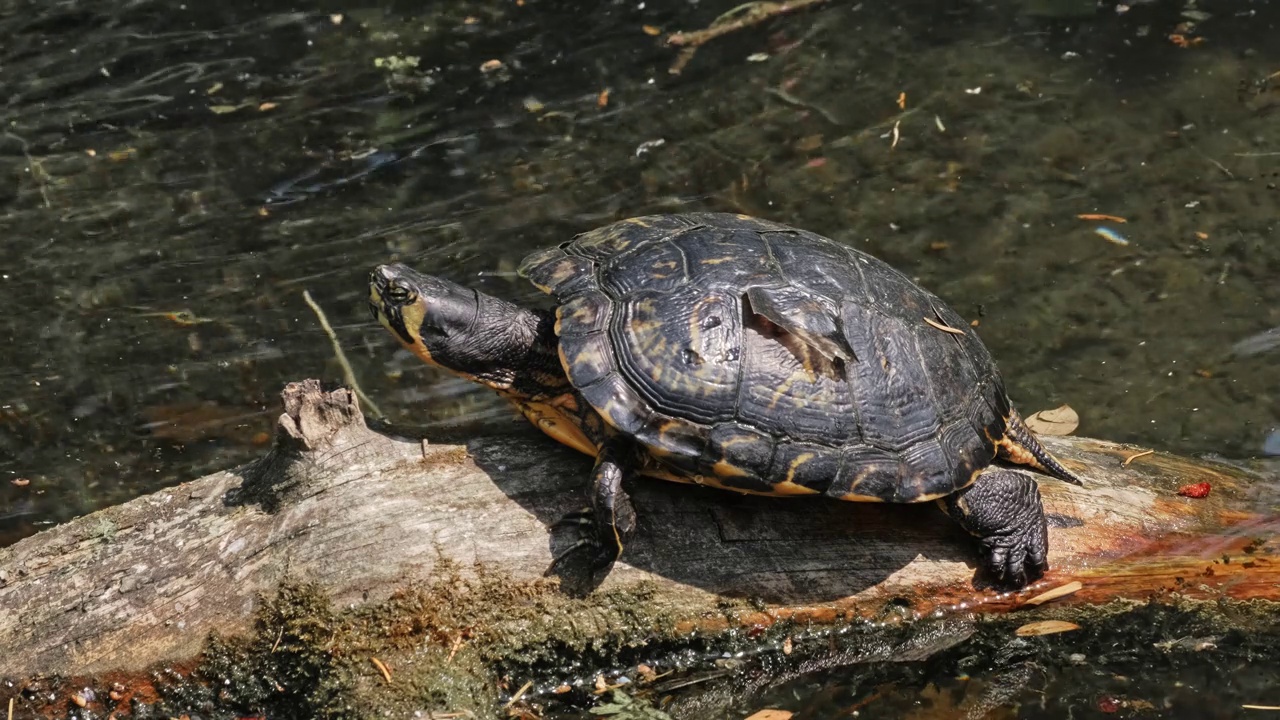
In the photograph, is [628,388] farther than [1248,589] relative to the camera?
No

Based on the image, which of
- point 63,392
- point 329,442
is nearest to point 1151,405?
point 329,442

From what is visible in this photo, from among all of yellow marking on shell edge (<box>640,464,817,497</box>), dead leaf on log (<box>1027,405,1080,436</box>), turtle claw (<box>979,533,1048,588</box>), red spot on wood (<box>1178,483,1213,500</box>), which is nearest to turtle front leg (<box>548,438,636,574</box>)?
yellow marking on shell edge (<box>640,464,817,497</box>)

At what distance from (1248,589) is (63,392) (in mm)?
6392

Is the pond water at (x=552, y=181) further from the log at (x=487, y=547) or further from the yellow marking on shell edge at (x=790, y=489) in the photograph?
the yellow marking on shell edge at (x=790, y=489)

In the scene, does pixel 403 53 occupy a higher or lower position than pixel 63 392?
higher

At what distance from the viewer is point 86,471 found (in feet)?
20.6

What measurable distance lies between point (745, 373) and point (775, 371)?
0.12m

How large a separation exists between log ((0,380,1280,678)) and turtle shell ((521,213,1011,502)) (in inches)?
16.4

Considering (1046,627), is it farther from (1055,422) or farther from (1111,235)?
(1111,235)

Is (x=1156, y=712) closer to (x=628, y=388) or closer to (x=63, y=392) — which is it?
(x=628, y=388)

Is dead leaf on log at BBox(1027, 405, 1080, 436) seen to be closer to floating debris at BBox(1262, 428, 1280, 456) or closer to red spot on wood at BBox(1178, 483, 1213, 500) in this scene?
floating debris at BBox(1262, 428, 1280, 456)

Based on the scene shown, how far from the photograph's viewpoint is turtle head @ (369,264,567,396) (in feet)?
15.2

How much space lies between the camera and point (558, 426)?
4.53m

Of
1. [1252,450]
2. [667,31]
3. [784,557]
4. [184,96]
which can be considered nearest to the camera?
[784,557]
